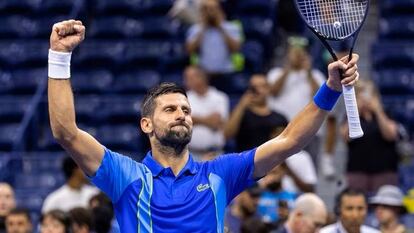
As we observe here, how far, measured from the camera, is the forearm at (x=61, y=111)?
231 inches

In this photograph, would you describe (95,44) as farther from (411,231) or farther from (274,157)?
(274,157)

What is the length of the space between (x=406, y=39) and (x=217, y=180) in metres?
9.02

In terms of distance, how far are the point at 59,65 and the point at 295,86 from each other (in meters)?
6.85

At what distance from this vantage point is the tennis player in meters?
5.90

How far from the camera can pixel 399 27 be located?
48.5ft

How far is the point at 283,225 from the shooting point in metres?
9.87

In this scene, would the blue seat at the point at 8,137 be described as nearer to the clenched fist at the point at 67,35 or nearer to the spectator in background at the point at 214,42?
the spectator in background at the point at 214,42

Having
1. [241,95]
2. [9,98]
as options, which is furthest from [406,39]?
[9,98]

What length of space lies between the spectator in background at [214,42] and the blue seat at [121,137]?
3.39ft

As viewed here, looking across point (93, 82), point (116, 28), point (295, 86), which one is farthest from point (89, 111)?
point (295, 86)

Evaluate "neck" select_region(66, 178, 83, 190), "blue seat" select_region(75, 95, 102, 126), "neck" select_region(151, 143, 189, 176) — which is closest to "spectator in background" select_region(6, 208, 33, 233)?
"neck" select_region(66, 178, 83, 190)

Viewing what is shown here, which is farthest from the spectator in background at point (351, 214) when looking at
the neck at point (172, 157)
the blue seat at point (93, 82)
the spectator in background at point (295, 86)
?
the blue seat at point (93, 82)

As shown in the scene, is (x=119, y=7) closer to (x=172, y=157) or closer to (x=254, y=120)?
(x=254, y=120)

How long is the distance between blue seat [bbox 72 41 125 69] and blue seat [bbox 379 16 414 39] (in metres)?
3.09
